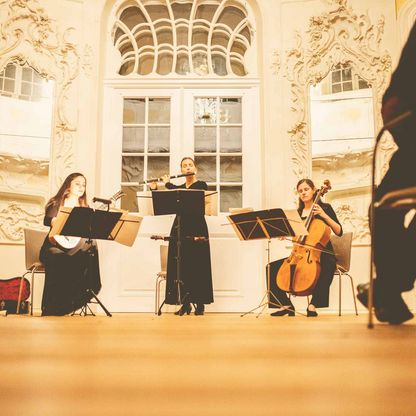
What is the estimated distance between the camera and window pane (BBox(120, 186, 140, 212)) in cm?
630

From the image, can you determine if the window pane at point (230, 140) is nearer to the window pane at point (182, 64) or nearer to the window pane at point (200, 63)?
the window pane at point (200, 63)

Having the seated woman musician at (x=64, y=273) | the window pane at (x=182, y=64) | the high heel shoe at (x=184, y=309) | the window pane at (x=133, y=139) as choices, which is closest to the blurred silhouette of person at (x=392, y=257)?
the high heel shoe at (x=184, y=309)

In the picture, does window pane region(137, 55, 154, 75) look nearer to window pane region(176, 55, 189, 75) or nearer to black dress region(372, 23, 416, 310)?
window pane region(176, 55, 189, 75)

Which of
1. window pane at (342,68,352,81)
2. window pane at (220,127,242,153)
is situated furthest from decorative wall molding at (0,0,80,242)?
window pane at (342,68,352,81)

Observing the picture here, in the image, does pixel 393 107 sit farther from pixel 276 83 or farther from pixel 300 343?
pixel 276 83

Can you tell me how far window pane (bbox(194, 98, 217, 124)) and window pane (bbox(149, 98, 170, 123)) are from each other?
34 centimetres

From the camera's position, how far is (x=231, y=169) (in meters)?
6.39

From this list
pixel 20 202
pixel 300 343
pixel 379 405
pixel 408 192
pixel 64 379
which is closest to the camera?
pixel 379 405

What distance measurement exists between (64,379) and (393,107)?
3.94 feet

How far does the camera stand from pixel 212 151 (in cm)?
641

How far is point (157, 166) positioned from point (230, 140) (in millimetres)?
903

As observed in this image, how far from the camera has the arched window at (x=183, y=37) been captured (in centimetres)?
661

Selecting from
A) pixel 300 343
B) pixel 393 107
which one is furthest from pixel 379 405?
pixel 393 107

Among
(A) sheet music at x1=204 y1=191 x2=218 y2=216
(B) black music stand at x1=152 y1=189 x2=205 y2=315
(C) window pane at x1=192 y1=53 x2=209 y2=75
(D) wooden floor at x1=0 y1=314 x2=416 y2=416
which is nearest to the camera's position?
(D) wooden floor at x1=0 y1=314 x2=416 y2=416
